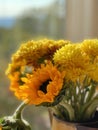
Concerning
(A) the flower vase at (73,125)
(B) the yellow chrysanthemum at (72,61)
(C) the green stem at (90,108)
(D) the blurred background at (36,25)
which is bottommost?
(A) the flower vase at (73,125)

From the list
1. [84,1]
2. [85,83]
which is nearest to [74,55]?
[85,83]

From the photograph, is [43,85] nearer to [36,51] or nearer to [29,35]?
[36,51]

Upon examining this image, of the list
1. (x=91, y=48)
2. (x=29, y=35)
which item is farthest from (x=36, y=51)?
(x=29, y=35)

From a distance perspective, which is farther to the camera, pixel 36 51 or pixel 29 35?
pixel 29 35

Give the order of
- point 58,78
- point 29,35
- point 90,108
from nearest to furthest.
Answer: point 58,78 < point 90,108 < point 29,35

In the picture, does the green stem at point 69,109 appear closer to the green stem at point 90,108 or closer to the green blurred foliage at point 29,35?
the green stem at point 90,108

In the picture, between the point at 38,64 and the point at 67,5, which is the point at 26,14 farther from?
the point at 38,64

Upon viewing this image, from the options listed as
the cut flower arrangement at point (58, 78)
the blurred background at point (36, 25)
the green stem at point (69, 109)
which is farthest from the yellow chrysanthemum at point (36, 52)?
the blurred background at point (36, 25)

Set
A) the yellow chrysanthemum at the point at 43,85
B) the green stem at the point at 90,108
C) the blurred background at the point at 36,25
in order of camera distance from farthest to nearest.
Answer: the blurred background at the point at 36,25, the green stem at the point at 90,108, the yellow chrysanthemum at the point at 43,85
